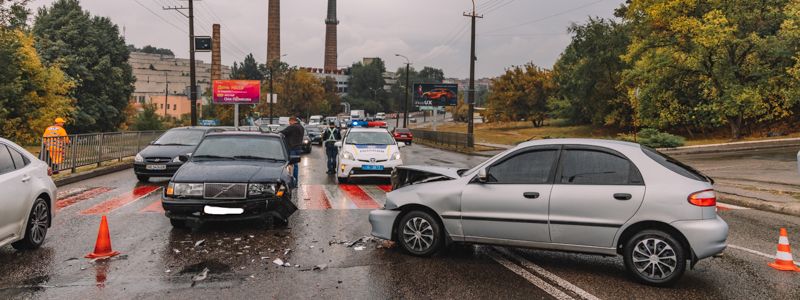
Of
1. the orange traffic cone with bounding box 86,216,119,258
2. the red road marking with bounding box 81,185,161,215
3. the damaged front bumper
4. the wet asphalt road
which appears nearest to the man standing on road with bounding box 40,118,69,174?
the red road marking with bounding box 81,185,161,215

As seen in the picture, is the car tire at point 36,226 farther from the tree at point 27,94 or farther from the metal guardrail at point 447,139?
the tree at point 27,94

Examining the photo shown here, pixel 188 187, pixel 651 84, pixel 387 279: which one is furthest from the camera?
pixel 651 84

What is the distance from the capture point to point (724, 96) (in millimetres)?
30422

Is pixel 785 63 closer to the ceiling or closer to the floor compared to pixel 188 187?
closer to the ceiling

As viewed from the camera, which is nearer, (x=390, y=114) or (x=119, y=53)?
(x=119, y=53)

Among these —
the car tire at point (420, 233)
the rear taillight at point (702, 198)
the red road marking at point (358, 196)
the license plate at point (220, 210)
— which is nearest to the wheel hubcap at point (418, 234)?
the car tire at point (420, 233)

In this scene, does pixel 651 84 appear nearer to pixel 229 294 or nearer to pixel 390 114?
pixel 229 294

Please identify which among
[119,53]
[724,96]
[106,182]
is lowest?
[106,182]

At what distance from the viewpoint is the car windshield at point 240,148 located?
934cm

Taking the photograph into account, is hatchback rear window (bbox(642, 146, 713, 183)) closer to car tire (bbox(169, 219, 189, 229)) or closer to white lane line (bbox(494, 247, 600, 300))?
white lane line (bbox(494, 247, 600, 300))

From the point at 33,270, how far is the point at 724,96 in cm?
3292

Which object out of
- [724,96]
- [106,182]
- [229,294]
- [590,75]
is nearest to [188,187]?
[229,294]

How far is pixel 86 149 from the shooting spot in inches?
671

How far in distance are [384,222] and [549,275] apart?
2.08 meters
